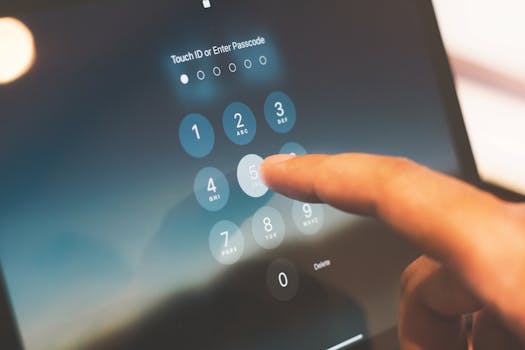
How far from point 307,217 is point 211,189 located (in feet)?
0.33

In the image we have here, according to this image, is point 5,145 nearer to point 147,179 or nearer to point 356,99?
point 147,179

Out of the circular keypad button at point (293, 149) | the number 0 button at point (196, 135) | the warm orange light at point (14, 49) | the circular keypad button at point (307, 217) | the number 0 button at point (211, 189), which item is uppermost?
the warm orange light at point (14, 49)

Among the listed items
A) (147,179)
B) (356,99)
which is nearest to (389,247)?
(356,99)

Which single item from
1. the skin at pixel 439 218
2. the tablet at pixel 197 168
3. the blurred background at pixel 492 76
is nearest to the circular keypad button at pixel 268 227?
the tablet at pixel 197 168

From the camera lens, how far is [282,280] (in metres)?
0.58

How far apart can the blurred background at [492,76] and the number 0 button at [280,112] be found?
0.31 meters

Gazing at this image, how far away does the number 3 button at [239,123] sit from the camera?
58cm

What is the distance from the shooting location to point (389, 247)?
63 centimetres

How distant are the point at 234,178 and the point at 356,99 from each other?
6.3 inches

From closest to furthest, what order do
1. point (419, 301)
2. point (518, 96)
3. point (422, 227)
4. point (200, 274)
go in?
point (422, 227)
point (419, 301)
point (200, 274)
point (518, 96)

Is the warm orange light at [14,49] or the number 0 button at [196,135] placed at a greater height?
the warm orange light at [14,49]

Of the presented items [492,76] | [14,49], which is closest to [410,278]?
[14,49]

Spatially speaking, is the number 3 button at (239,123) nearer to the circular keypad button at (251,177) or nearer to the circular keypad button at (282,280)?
the circular keypad button at (251,177)

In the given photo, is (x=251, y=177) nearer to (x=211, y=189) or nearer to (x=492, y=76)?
(x=211, y=189)
